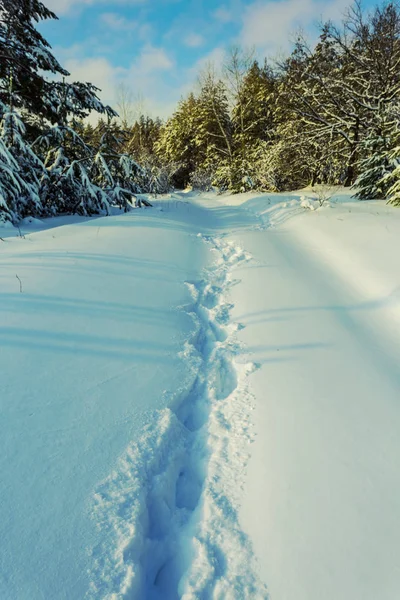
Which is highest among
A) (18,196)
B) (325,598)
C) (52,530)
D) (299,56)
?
(299,56)

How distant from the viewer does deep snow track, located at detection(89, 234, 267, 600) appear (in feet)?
3.58

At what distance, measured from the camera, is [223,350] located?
2.42 metres

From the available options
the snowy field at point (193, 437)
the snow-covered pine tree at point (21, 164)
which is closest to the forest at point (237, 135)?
the snow-covered pine tree at point (21, 164)

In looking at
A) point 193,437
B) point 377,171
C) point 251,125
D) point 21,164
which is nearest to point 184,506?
point 193,437

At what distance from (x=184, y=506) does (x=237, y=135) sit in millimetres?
22082

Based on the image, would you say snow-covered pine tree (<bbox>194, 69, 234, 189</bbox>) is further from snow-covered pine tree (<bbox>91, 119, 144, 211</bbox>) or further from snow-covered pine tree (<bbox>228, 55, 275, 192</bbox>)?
snow-covered pine tree (<bbox>91, 119, 144, 211</bbox>)

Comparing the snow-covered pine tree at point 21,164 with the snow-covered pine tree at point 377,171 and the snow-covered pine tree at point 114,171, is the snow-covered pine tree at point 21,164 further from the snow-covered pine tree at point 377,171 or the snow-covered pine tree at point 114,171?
the snow-covered pine tree at point 377,171

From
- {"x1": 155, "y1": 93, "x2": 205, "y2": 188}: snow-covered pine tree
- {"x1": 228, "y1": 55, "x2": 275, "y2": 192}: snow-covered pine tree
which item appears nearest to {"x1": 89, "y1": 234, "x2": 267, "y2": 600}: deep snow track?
{"x1": 228, "y1": 55, "x2": 275, "y2": 192}: snow-covered pine tree

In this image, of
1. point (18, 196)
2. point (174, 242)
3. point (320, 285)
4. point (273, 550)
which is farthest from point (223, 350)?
point (18, 196)

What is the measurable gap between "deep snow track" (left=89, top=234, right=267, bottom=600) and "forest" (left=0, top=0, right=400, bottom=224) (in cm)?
535

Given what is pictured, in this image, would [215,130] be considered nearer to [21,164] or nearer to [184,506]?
[21,164]

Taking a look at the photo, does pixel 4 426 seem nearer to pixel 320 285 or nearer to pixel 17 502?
pixel 17 502

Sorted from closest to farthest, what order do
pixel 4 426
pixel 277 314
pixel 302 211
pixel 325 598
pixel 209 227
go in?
1. pixel 325 598
2. pixel 4 426
3. pixel 277 314
4. pixel 209 227
5. pixel 302 211

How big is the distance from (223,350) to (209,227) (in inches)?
200
